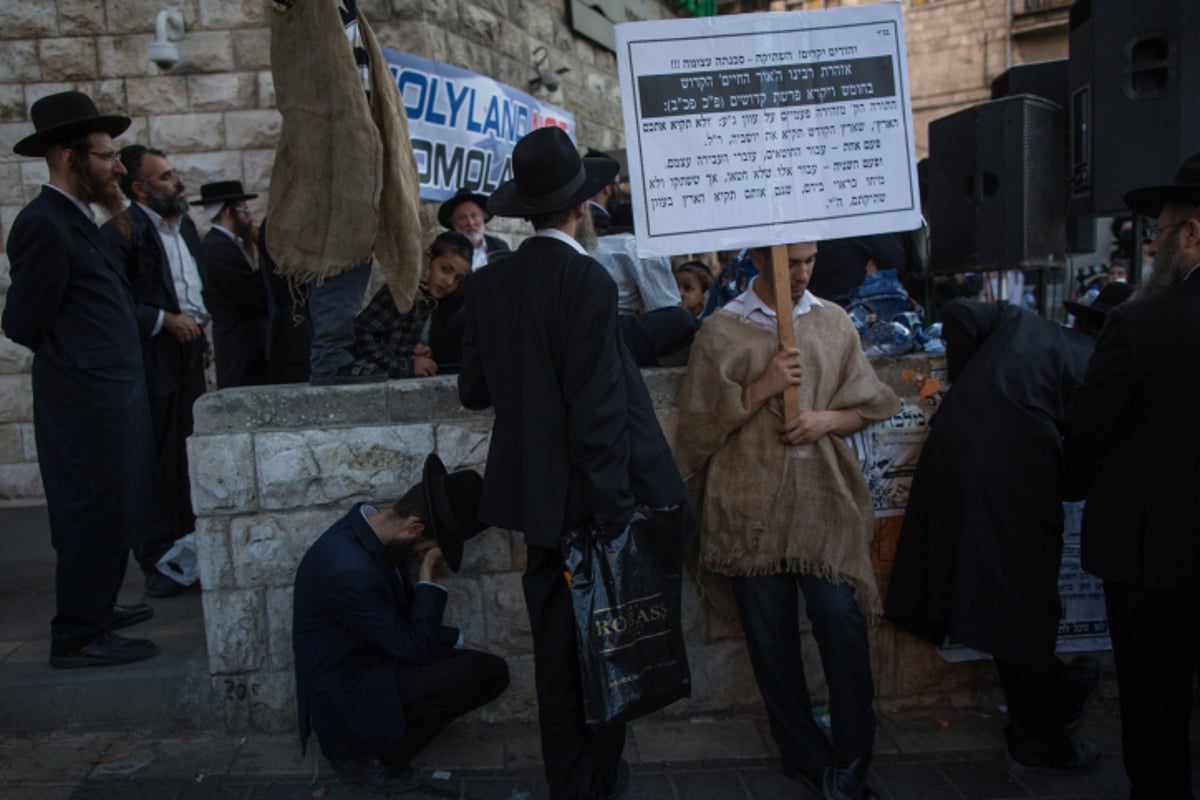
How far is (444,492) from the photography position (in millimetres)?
3381

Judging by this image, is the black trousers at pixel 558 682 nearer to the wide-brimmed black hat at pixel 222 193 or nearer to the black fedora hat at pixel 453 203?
the black fedora hat at pixel 453 203

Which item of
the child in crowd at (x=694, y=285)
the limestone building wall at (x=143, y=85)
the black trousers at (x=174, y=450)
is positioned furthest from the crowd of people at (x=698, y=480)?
the limestone building wall at (x=143, y=85)

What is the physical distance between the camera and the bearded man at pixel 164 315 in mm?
4512

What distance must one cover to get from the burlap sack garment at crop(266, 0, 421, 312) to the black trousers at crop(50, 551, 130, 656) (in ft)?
4.77

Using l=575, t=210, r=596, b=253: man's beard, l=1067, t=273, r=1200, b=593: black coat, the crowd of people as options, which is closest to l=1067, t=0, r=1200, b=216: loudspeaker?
the crowd of people

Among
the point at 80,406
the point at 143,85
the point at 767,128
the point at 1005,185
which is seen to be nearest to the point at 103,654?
the point at 80,406

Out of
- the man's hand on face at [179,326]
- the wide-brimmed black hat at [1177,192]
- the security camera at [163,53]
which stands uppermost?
the security camera at [163,53]

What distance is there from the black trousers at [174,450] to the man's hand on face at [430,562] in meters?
1.84

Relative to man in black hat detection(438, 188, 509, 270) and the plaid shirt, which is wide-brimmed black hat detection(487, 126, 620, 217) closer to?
the plaid shirt

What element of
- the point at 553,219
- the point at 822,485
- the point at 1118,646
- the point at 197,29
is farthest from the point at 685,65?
the point at 197,29

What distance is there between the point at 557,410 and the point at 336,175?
150 cm

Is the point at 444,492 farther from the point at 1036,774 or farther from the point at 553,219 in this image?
the point at 1036,774

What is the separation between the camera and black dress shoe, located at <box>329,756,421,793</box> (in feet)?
10.9

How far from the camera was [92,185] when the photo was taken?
3.96m
